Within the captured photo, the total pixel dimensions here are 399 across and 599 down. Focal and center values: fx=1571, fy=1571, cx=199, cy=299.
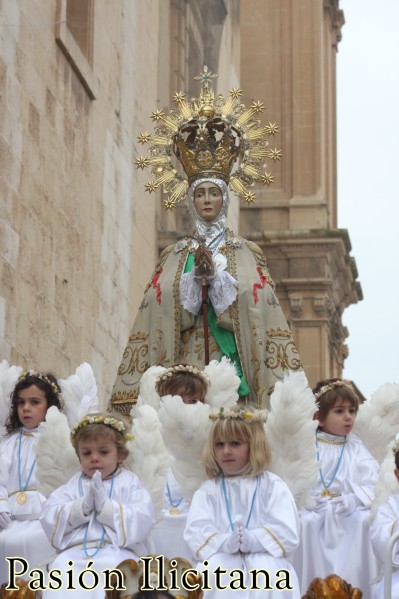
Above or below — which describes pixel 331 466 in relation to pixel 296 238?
below

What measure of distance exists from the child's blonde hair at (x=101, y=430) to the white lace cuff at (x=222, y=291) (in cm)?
275

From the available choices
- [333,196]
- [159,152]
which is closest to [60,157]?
[159,152]

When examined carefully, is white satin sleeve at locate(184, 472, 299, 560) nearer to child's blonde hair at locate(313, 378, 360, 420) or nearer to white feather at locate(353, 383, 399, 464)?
child's blonde hair at locate(313, 378, 360, 420)

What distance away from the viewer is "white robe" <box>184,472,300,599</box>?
8.12 m

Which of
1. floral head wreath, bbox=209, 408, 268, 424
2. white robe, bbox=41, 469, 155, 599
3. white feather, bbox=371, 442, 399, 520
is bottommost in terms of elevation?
white robe, bbox=41, 469, 155, 599

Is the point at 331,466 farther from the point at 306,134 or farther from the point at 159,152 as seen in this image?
the point at 306,134

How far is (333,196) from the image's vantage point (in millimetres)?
41062

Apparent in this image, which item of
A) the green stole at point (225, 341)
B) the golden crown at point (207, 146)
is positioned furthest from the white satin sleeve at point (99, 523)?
the golden crown at point (207, 146)

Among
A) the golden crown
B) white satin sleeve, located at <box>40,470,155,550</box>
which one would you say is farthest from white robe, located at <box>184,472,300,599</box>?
the golden crown

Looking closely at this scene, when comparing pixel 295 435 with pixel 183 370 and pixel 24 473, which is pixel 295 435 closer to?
pixel 183 370

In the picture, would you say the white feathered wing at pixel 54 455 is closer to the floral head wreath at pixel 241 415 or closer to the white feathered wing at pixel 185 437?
the white feathered wing at pixel 185 437

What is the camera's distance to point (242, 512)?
8.45 metres

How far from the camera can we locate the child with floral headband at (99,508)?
8.29 m

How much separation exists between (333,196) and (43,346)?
26.0 m
